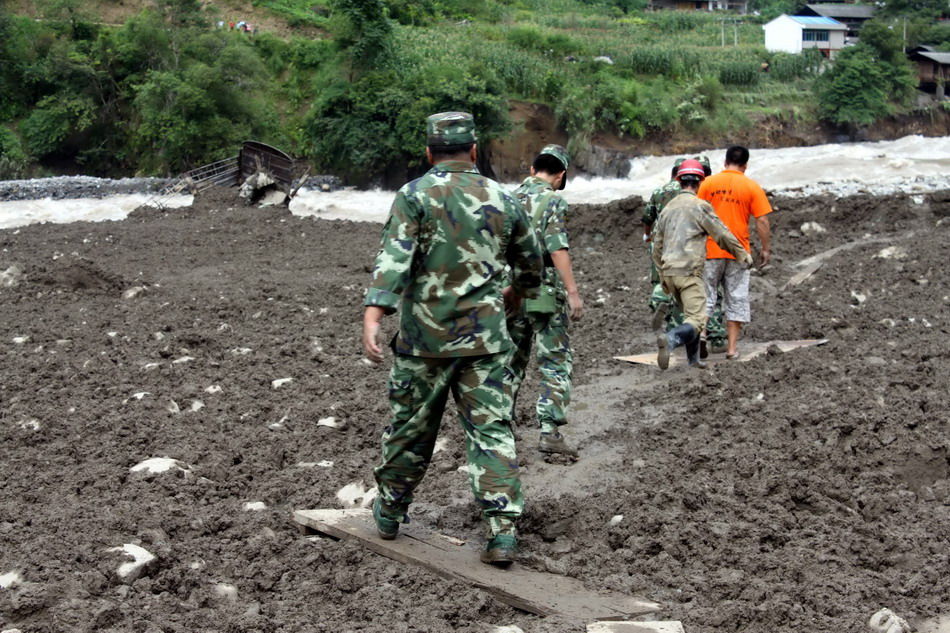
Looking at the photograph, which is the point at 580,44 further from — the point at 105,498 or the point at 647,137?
the point at 105,498

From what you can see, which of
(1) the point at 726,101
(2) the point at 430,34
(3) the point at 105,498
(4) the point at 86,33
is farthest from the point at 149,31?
(3) the point at 105,498

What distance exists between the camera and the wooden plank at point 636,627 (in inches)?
151

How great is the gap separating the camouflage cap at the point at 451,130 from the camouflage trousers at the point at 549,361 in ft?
6.22

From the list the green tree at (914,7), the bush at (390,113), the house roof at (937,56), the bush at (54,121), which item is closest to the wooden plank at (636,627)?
the bush at (390,113)

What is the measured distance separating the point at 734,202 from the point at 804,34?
5198 centimetres

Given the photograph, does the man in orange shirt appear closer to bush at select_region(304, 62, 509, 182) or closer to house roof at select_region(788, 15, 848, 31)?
bush at select_region(304, 62, 509, 182)

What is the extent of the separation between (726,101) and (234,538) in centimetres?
4431

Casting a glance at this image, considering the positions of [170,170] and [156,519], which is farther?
[170,170]

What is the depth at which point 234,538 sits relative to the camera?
502 centimetres

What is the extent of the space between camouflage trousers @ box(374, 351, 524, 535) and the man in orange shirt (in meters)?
4.51

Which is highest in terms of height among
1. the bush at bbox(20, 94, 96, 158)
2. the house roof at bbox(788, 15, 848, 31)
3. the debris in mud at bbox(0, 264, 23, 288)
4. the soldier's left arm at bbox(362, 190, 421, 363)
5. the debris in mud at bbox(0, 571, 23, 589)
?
the soldier's left arm at bbox(362, 190, 421, 363)

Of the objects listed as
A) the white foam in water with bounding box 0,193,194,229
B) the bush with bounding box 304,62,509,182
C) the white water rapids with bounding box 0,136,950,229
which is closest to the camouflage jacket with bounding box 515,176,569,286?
the white water rapids with bounding box 0,136,950,229

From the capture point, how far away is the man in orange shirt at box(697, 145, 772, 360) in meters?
8.56

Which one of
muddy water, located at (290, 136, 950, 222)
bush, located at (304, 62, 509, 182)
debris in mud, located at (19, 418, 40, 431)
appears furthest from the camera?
bush, located at (304, 62, 509, 182)
